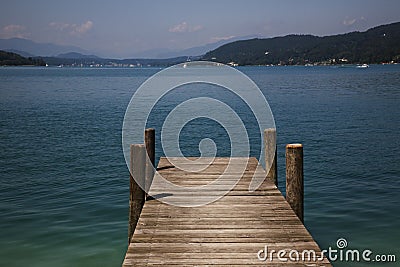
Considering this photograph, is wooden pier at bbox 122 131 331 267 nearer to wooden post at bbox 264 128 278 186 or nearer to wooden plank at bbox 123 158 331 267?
wooden plank at bbox 123 158 331 267

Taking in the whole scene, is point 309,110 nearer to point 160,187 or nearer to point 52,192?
point 52,192

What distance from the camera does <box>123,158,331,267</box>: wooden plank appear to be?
22.0 ft

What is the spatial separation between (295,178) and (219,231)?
2.02 meters

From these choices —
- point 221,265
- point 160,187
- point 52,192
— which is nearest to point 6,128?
point 52,192

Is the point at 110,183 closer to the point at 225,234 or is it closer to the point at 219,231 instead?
the point at 219,231

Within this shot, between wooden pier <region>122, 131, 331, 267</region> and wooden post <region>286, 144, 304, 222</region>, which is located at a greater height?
wooden post <region>286, 144, 304, 222</region>

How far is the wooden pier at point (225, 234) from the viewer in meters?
6.68

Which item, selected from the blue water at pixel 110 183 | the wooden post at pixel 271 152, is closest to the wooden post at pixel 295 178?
the wooden post at pixel 271 152

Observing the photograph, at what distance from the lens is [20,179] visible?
717 inches

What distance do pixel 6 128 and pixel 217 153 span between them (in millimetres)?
15300

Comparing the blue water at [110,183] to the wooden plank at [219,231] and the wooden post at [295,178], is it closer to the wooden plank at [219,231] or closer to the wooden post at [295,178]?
the wooden plank at [219,231]

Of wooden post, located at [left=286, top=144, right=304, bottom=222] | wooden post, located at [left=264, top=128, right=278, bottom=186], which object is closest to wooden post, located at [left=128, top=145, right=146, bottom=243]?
wooden post, located at [left=286, top=144, right=304, bottom=222]

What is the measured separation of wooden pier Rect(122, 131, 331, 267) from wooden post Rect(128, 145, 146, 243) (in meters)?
0.16

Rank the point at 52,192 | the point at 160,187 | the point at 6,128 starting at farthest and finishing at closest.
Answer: the point at 6,128
the point at 52,192
the point at 160,187
